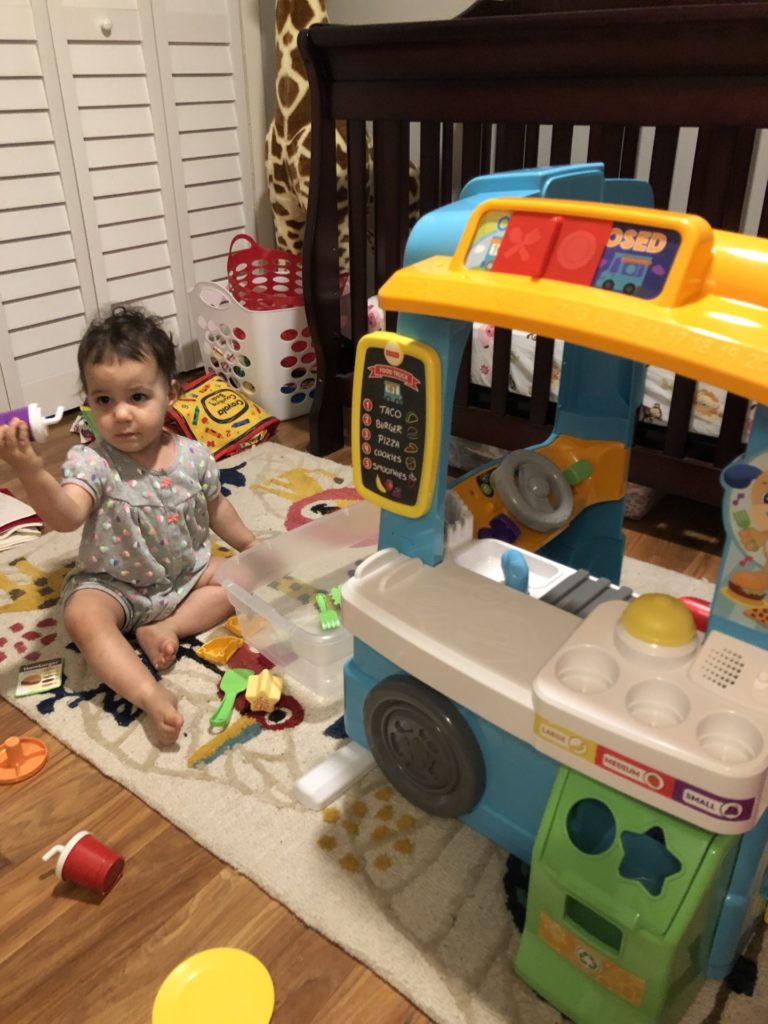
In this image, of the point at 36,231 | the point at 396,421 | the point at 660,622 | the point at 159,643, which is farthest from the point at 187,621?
the point at 36,231

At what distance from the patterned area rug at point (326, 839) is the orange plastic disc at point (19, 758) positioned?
0.04 m

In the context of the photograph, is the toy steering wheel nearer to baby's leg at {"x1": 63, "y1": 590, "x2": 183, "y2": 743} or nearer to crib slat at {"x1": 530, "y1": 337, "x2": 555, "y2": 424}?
crib slat at {"x1": 530, "y1": 337, "x2": 555, "y2": 424}

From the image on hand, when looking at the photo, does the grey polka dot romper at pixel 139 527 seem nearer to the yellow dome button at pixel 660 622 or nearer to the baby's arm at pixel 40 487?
the baby's arm at pixel 40 487

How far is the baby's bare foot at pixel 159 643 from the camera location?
121cm

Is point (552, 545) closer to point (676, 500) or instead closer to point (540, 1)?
point (676, 500)

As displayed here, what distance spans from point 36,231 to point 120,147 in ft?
1.12

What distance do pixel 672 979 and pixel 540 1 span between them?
2.23m

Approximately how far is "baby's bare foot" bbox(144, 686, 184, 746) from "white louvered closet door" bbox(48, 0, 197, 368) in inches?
60.7

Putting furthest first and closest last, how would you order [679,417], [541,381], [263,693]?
[541,381]
[679,417]
[263,693]

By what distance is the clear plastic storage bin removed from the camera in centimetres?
114

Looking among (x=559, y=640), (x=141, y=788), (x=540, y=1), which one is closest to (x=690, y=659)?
(x=559, y=640)

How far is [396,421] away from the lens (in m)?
0.88

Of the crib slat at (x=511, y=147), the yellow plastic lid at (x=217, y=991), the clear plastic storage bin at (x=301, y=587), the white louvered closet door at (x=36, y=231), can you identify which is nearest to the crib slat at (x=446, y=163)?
the crib slat at (x=511, y=147)

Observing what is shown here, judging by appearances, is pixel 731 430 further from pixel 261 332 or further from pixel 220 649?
pixel 261 332
